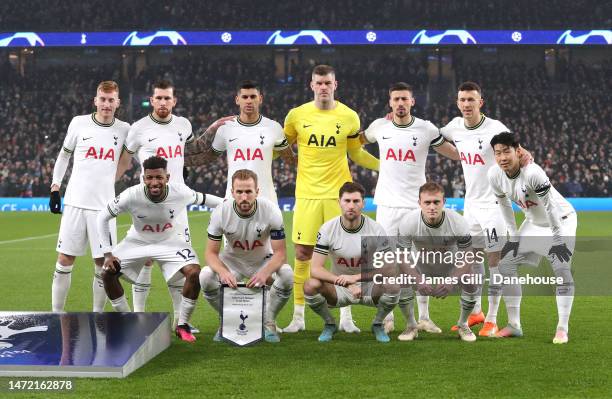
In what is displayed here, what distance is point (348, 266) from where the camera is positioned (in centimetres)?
688

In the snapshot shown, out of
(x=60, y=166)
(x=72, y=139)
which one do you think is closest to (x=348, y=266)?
(x=72, y=139)

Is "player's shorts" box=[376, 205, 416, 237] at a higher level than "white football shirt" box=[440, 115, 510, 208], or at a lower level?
lower

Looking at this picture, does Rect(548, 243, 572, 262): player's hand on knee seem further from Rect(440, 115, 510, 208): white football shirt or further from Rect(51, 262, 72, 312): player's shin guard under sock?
Rect(51, 262, 72, 312): player's shin guard under sock

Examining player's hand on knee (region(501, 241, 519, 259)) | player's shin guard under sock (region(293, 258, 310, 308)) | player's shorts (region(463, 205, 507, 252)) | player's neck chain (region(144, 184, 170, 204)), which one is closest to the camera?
player's neck chain (region(144, 184, 170, 204))

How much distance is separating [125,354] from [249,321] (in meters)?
1.26

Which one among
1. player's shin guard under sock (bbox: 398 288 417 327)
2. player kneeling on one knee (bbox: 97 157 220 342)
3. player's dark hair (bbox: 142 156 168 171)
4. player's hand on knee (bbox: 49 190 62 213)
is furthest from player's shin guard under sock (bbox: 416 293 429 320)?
player's hand on knee (bbox: 49 190 62 213)

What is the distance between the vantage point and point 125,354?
5.47 m

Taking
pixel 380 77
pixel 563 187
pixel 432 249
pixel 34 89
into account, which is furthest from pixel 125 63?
pixel 432 249

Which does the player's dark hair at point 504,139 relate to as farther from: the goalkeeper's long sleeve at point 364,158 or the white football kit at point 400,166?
the goalkeeper's long sleeve at point 364,158

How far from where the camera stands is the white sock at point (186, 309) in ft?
22.4

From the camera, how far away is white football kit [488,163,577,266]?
6625 millimetres

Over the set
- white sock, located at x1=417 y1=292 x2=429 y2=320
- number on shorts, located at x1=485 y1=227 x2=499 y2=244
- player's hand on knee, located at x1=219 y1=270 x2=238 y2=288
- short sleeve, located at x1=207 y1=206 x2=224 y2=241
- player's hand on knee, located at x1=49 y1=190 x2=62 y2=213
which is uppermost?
player's hand on knee, located at x1=49 y1=190 x2=62 y2=213

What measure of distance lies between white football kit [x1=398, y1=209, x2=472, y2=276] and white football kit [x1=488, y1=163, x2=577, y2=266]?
15.8 inches

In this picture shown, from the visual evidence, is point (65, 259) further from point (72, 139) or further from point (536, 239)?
point (536, 239)
